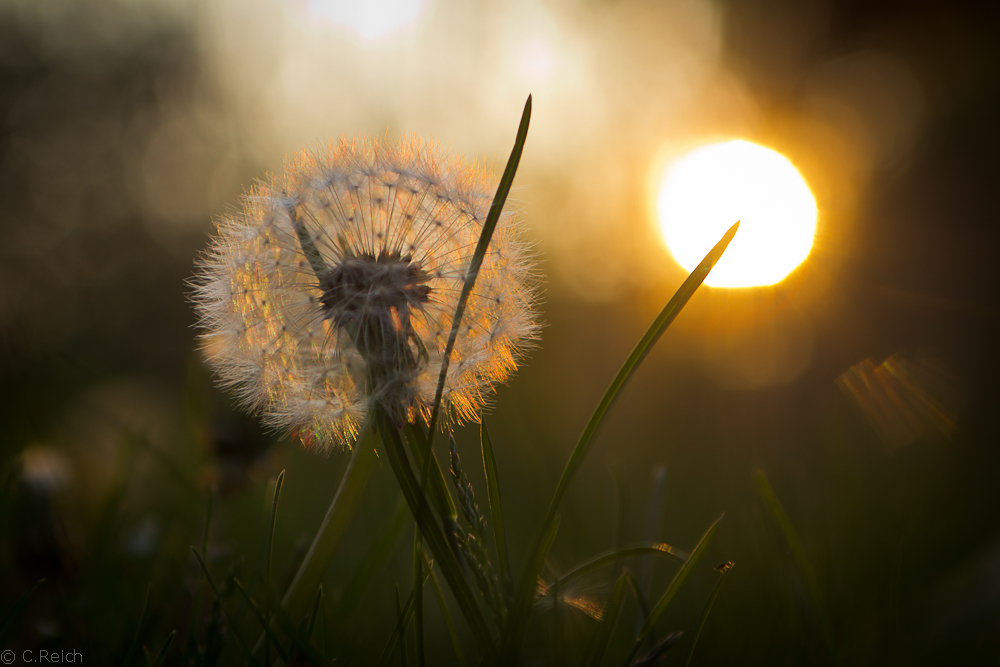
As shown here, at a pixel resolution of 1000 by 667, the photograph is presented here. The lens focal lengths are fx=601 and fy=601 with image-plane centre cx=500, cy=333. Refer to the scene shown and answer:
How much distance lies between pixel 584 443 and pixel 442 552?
1.29 feet

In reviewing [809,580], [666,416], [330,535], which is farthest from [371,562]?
[666,416]

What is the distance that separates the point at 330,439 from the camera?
5.30ft

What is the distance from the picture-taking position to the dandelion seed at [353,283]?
1666 millimetres

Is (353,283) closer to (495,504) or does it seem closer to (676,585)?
(495,504)

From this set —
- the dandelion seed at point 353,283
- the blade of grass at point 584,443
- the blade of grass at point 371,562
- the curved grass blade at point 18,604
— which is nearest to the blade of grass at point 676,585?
the blade of grass at point 584,443

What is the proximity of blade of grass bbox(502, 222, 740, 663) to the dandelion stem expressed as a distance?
0.44 metres

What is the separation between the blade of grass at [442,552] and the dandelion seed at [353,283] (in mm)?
308

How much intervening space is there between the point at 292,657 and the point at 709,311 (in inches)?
250

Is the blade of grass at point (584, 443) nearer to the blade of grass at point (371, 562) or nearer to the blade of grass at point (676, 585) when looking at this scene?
the blade of grass at point (676, 585)

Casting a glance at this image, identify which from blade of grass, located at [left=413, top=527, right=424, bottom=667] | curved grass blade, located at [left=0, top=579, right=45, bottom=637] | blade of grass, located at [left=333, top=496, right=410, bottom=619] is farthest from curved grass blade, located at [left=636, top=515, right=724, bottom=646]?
curved grass blade, located at [left=0, top=579, right=45, bottom=637]

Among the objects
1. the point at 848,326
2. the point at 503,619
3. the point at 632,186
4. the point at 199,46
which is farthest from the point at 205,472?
the point at 199,46

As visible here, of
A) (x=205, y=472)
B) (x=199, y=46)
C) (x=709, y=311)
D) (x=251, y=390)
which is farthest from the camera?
(x=199, y=46)

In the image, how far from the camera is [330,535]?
4.66ft

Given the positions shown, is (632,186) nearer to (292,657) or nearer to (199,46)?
(292,657)
